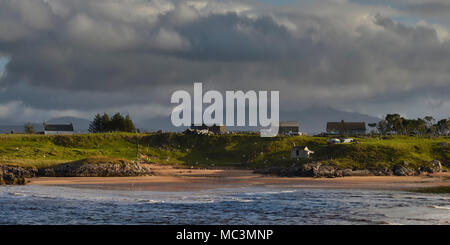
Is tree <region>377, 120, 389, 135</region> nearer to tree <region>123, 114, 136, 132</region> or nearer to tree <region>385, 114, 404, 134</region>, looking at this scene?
tree <region>385, 114, 404, 134</region>

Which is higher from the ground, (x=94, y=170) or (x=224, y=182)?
(x=94, y=170)

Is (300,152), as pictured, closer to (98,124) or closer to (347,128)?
(347,128)

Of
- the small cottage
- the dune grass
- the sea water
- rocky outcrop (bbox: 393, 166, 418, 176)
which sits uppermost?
the small cottage

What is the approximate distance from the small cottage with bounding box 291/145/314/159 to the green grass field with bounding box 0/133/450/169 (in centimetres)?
177

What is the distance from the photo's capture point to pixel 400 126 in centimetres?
18512

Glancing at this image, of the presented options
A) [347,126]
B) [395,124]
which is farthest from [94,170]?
[395,124]

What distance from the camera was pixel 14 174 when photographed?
8656 centimetres

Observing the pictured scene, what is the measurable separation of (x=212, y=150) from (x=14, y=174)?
57.8 m

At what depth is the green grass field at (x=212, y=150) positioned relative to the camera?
109 m

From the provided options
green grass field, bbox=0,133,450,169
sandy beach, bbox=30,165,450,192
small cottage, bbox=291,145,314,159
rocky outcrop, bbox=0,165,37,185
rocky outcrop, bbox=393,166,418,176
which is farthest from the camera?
small cottage, bbox=291,145,314,159

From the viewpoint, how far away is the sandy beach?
79438 millimetres

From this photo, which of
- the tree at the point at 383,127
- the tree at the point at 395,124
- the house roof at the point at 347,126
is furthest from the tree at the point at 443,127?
the house roof at the point at 347,126

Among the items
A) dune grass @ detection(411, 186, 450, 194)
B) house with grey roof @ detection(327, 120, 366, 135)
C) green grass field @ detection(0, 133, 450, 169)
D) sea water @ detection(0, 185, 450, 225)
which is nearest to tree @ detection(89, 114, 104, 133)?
green grass field @ detection(0, 133, 450, 169)
